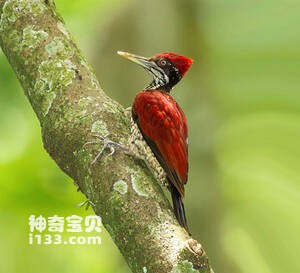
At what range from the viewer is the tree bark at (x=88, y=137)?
2197mm

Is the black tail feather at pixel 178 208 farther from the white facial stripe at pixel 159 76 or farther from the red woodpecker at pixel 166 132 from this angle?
the white facial stripe at pixel 159 76

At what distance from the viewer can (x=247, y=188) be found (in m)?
4.41

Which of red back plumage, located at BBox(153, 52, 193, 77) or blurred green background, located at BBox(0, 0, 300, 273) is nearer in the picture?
red back plumage, located at BBox(153, 52, 193, 77)

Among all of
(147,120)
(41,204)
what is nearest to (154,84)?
(147,120)

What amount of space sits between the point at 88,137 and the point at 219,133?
180cm

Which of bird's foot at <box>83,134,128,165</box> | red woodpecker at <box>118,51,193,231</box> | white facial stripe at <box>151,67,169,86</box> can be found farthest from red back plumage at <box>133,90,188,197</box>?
bird's foot at <box>83,134,128,165</box>

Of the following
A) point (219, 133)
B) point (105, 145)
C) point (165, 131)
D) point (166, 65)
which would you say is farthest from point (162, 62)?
point (105, 145)

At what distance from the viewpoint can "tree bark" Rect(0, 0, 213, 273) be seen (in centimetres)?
220

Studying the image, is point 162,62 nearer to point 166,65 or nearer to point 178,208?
point 166,65

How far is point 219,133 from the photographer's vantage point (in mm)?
4203

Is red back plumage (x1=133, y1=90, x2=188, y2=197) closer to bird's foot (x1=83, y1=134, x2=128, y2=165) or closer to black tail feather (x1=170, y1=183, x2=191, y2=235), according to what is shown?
black tail feather (x1=170, y1=183, x2=191, y2=235)

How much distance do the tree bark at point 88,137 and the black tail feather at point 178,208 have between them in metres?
0.14

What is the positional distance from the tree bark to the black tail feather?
143 mm

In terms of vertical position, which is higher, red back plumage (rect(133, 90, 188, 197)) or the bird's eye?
the bird's eye
